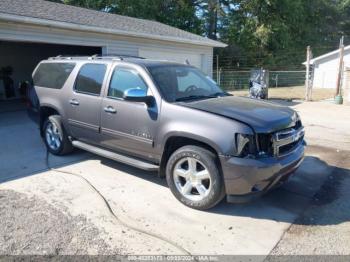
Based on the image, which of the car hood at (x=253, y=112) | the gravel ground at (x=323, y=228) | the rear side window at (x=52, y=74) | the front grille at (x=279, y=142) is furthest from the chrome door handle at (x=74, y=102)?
the gravel ground at (x=323, y=228)

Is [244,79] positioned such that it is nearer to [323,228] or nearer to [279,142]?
[279,142]

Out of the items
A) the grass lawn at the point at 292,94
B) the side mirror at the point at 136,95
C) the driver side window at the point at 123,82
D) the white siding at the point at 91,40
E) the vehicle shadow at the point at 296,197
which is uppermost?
the white siding at the point at 91,40

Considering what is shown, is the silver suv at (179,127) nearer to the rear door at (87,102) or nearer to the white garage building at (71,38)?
the rear door at (87,102)

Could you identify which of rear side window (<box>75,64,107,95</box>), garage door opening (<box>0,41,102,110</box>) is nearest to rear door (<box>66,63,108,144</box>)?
rear side window (<box>75,64,107,95</box>)

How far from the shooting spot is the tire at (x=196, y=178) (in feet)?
12.7

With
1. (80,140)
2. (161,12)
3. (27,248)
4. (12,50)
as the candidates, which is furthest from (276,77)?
(27,248)

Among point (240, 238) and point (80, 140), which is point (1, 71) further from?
point (240, 238)

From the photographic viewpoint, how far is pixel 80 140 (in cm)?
567

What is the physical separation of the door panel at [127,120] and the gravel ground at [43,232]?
1256 millimetres

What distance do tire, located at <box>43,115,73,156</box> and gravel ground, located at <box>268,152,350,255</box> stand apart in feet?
13.3

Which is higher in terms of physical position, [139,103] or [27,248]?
[139,103]

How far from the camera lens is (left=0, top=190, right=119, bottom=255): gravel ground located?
128 inches

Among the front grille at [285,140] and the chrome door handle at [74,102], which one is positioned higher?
the chrome door handle at [74,102]

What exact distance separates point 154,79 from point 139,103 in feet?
1.27
